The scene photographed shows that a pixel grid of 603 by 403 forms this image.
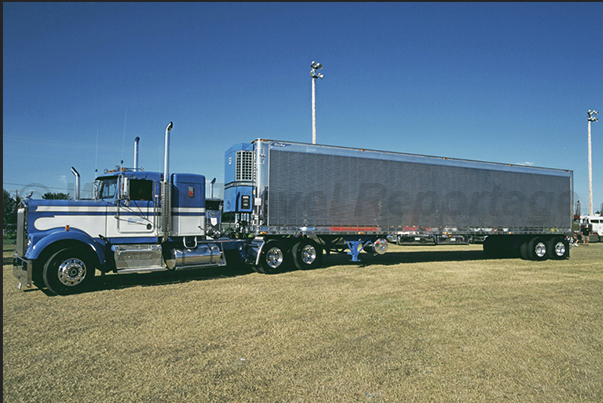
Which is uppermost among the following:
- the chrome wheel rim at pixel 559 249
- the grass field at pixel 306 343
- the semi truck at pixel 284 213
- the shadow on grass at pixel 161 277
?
the semi truck at pixel 284 213

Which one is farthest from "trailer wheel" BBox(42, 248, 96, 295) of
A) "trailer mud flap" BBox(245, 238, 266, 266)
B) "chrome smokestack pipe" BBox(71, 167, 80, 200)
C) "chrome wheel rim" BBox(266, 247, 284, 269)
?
"chrome wheel rim" BBox(266, 247, 284, 269)

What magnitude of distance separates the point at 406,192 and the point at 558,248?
885 centimetres

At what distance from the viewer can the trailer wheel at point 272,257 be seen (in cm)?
1364

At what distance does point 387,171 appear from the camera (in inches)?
Result: 617

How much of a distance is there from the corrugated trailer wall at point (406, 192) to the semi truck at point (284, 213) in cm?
4

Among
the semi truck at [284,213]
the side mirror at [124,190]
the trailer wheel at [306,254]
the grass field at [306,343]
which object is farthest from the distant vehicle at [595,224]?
the side mirror at [124,190]

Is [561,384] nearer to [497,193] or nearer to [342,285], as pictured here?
[342,285]

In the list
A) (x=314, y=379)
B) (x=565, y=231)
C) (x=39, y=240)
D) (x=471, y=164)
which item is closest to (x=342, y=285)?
(x=314, y=379)

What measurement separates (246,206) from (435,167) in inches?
303

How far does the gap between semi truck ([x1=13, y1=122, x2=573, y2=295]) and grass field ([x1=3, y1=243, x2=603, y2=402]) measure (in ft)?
3.60

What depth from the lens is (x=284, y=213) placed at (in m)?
13.9

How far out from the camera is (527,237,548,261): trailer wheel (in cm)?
1884

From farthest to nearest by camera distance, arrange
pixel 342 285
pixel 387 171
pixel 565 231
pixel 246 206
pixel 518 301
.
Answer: pixel 565 231
pixel 387 171
pixel 246 206
pixel 342 285
pixel 518 301

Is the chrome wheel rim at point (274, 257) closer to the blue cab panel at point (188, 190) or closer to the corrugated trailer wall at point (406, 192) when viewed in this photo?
the corrugated trailer wall at point (406, 192)
